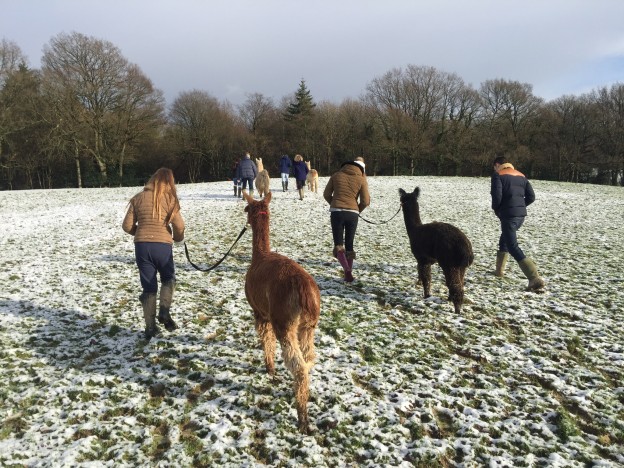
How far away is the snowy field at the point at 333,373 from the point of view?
293cm

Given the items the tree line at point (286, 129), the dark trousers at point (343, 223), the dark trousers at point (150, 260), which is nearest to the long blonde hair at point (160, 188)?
the dark trousers at point (150, 260)

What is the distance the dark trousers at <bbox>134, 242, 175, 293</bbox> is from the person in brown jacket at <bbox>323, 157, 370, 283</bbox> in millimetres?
2993

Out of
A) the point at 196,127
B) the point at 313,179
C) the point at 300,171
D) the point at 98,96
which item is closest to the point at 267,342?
the point at 300,171

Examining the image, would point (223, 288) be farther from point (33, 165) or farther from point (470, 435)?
point (33, 165)

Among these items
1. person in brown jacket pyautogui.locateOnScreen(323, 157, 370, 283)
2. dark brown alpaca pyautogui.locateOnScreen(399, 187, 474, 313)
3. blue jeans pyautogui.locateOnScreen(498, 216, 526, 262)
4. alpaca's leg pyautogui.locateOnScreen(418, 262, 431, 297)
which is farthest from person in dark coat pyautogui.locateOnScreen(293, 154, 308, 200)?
alpaca's leg pyautogui.locateOnScreen(418, 262, 431, 297)

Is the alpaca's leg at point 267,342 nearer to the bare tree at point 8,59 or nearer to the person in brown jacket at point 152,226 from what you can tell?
the person in brown jacket at point 152,226

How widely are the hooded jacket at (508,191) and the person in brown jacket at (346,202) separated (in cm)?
221

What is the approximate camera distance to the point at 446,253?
205 inches

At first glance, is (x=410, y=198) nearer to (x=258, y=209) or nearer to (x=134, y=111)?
(x=258, y=209)

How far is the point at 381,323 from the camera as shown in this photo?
5.05m

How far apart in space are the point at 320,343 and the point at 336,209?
2670 millimetres

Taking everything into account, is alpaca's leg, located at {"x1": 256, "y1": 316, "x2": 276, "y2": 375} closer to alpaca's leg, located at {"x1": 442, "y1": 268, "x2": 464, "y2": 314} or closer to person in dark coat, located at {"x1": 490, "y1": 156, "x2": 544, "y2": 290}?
alpaca's leg, located at {"x1": 442, "y1": 268, "x2": 464, "y2": 314}

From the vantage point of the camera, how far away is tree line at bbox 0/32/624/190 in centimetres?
2928

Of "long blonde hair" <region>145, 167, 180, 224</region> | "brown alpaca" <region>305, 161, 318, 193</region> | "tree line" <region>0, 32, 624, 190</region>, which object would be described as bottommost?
"long blonde hair" <region>145, 167, 180, 224</region>
